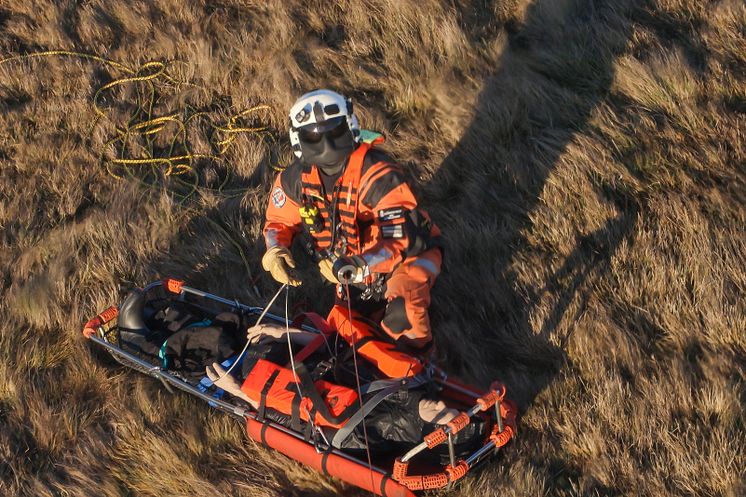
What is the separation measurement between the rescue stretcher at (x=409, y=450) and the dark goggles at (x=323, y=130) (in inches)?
56.5

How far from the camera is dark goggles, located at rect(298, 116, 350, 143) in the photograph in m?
5.60

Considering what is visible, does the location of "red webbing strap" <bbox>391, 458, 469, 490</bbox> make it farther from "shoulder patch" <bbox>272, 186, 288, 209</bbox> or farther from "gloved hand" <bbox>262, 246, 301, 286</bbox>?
"shoulder patch" <bbox>272, 186, 288, 209</bbox>

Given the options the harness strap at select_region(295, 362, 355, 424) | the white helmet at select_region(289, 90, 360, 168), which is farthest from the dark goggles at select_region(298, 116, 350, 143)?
the harness strap at select_region(295, 362, 355, 424)

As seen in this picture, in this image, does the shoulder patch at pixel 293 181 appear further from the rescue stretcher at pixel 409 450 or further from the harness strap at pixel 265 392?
the harness strap at pixel 265 392

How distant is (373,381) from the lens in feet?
18.8

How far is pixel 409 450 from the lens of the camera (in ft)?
18.2

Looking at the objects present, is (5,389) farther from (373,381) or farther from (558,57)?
(558,57)

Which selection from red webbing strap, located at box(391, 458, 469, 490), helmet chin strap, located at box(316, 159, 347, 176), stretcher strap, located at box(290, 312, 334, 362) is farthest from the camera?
stretcher strap, located at box(290, 312, 334, 362)

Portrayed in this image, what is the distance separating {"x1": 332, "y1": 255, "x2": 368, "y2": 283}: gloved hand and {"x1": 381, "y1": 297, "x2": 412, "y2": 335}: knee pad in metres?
0.47

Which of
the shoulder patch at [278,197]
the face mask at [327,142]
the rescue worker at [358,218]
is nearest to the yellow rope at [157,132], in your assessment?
the shoulder patch at [278,197]

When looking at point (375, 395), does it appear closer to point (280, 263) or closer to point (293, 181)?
point (280, 263)

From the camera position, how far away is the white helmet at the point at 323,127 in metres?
5.60

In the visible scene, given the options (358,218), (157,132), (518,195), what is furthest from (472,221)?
(157,132)

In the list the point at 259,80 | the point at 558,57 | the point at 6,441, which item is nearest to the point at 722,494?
the point at 558,57
